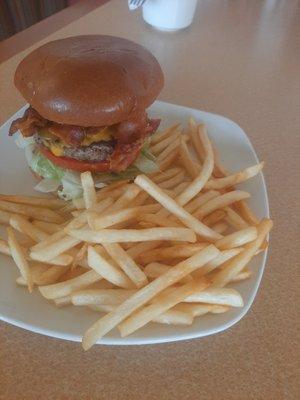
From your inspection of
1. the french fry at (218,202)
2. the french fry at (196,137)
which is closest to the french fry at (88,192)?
the french fry at (218,202)

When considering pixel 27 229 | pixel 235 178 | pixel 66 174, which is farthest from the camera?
pixel 66 174

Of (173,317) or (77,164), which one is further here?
(77,164)

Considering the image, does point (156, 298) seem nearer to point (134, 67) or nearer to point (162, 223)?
point (162, 223)

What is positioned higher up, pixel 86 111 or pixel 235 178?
pixel 86 111

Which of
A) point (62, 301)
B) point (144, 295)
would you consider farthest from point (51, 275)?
point (144, 295)

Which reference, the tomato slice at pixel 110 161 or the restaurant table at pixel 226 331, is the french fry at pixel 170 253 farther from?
the tomato slice at pixel 110 161

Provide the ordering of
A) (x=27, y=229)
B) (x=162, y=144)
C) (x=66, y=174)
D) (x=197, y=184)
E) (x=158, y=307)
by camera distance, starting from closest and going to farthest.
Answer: (x=158, y=307), (x=27, y=229), (x=197, y=184), (x=66, y=174), (x=162, y=144)

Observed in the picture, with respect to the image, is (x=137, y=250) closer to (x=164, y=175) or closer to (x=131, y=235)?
(x=131, y=235)
